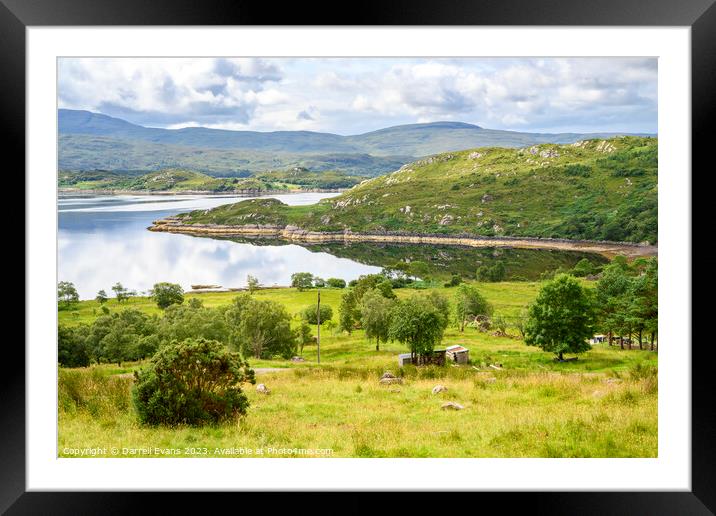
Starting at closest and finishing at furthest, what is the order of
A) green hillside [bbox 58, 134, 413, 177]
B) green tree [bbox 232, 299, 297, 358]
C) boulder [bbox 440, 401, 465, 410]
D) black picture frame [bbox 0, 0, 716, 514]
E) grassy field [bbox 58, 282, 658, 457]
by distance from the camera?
black picture frame [bbox 0, 0, 716, 514] → grassy field [bbox 58, 282, 658, 457] → boulder [bbox 440, 401, 465, 410] → green tree [bbox 232, 299, 297, 358] → green hillside [bbox 58, 134, 413, 177]

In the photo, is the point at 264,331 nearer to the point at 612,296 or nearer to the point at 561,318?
the point at 561,318

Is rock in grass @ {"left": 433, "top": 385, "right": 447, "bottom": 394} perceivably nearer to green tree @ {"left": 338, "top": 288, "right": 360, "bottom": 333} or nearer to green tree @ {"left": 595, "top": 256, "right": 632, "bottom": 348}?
green tree @ {"left": 338, "top": 288, "right": 360, "bottom": 333}

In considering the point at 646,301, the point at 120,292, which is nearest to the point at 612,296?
the point at 646,301

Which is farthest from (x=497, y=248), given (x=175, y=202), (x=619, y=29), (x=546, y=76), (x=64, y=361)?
(x=64, y=361)

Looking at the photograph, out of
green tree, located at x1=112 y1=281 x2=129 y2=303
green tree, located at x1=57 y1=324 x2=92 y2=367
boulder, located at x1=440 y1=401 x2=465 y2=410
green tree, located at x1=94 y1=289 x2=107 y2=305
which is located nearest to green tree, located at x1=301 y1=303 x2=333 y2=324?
boulder, located at x1=440 y1=401 x2=465 y2=410

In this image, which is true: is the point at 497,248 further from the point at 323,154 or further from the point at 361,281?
the point at 323,154

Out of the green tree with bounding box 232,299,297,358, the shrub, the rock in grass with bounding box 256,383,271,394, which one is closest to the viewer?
the shrub
